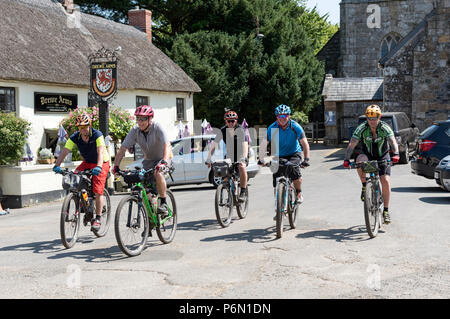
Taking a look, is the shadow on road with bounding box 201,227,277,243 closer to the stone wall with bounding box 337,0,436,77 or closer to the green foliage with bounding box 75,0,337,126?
the green foliage with bounding box 75,0,337,126

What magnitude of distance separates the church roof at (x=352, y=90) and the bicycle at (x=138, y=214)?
3034 cm

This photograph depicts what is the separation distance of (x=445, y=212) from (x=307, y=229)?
9.81 feet

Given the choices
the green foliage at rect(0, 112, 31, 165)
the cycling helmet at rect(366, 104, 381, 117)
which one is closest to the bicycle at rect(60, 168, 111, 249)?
the cycling helmet at rect(366, 104, 381, 117)

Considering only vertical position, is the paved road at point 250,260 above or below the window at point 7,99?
below

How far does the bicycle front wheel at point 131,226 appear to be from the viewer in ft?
23.5

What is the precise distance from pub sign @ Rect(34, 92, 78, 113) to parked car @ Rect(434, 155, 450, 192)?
47.6 feet

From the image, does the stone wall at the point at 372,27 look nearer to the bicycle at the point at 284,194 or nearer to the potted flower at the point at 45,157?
the potted flower at the point at 45,157

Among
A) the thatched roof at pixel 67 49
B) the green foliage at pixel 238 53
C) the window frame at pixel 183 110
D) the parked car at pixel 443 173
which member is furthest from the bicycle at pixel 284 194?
the green foliage at pixel 238 53

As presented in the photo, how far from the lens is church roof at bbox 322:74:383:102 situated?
37.4 m

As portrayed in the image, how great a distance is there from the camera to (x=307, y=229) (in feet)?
30.0

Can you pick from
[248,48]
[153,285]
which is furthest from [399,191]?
[248,48]

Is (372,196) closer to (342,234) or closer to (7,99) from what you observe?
(342,234)

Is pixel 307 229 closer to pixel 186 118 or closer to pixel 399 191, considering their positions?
pixel 399 191
